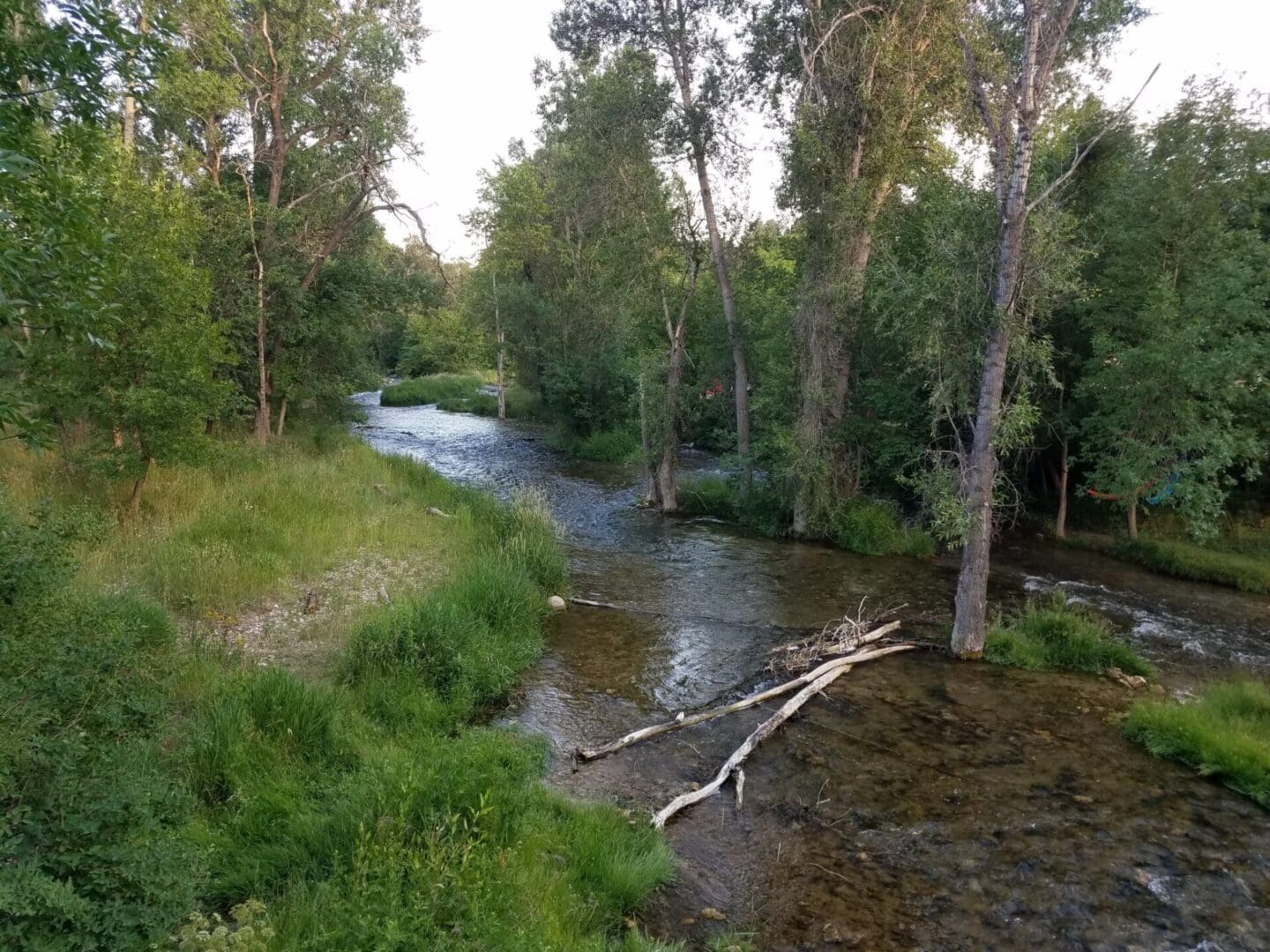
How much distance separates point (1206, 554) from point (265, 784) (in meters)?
17.7

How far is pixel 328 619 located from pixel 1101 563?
15638 mm

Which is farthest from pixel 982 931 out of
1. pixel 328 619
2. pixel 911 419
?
pixel 911 419

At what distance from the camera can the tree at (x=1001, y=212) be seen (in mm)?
9008

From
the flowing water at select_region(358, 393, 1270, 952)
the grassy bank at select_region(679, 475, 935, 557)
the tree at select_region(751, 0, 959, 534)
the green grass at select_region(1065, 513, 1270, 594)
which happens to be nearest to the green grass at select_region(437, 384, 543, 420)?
the grassy bank at select_region(679, 475, 935, 557)

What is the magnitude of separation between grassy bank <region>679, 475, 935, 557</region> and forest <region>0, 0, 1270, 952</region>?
0.34ft

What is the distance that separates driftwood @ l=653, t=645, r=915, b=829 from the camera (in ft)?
20.0

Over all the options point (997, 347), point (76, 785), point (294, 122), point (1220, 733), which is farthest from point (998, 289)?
point (294, 122)

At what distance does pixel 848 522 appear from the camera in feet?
54.9

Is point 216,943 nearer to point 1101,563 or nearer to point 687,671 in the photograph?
point 687,671

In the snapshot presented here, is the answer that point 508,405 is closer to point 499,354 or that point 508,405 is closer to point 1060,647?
point 499,354

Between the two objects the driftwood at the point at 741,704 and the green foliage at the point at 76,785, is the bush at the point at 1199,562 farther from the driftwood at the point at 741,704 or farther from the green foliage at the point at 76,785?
the green foliage at the point at 76,785

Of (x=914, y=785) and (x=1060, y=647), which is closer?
(x=914, y=785)

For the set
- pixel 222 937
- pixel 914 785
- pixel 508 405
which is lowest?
pixel 914 785

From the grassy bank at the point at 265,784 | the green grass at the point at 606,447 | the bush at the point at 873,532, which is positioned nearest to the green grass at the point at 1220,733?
the grassy bank at the point at 265,784
